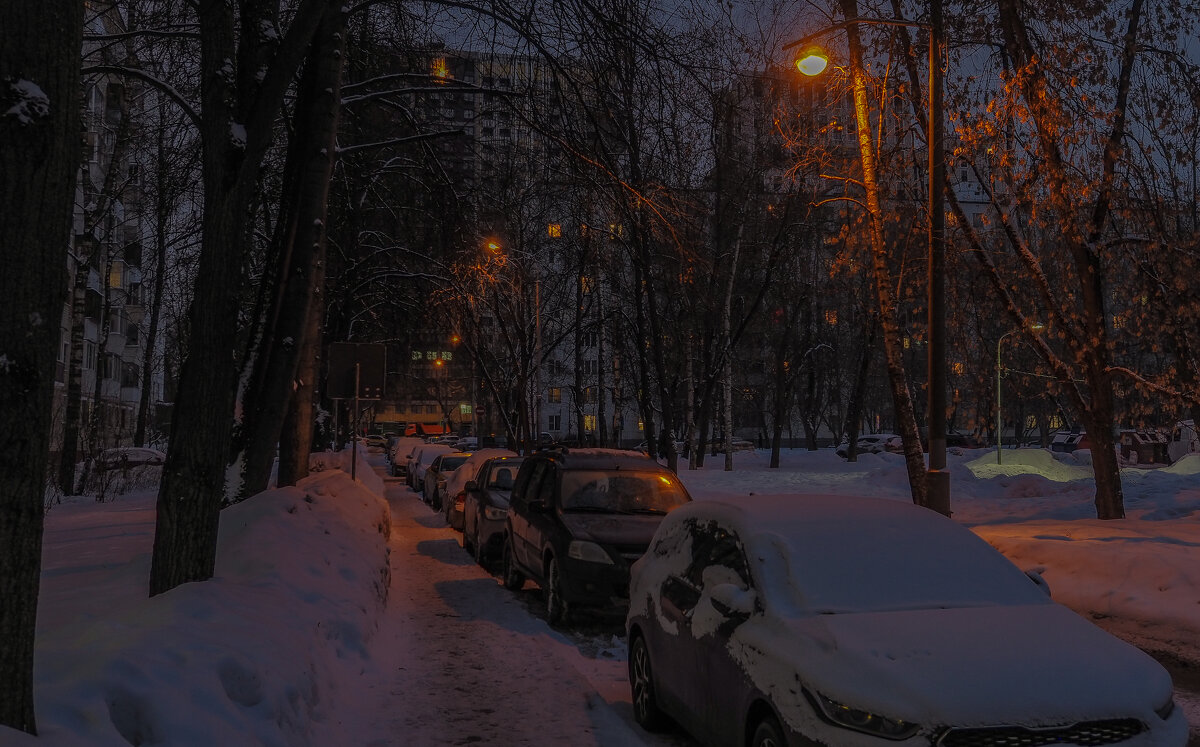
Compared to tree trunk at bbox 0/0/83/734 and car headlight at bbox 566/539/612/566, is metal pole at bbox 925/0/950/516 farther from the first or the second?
tree trunk at bbox 0/0/83/734

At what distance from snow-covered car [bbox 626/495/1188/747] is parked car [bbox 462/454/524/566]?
7.53m

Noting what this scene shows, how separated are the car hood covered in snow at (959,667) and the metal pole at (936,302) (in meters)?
6.98

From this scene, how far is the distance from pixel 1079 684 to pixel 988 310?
14594mm

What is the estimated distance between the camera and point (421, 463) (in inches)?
1388

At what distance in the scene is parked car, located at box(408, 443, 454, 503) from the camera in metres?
33.8

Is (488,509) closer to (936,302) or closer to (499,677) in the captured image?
(499,677)

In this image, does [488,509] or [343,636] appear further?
[488,509]

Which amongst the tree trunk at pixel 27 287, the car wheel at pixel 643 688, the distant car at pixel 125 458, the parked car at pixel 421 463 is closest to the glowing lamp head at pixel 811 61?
the car wheel at pixel 643 688

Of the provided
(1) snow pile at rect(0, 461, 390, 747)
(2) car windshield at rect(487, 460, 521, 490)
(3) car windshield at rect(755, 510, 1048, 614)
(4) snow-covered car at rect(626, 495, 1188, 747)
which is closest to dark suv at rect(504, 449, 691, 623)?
(1) snow pile at rect(0, 461, 390, 747)

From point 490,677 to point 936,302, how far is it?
7.49 meters

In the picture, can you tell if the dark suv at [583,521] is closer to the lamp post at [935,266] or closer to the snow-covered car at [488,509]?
the snow-covered car at [488,509]

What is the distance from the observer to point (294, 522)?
33.5 feet

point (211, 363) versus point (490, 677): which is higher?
point (211, 363)

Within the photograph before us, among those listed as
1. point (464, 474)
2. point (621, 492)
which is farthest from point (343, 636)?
point (464, 474)
